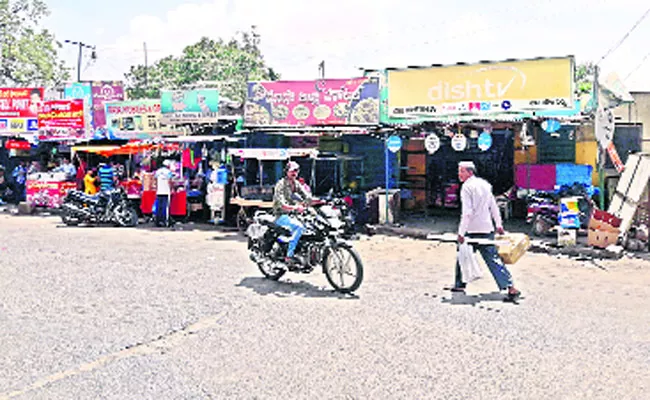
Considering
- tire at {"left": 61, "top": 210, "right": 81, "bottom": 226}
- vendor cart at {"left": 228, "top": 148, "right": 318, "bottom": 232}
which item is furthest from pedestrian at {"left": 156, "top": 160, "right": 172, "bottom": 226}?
tire at {"left": 61, "top": 210, "right": 81, "bottom": 226}

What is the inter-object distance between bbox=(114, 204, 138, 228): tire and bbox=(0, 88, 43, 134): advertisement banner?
8.14 meters

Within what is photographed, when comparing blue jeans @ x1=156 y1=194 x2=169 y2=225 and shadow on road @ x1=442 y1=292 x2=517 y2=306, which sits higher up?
blue jeans @ x1=156 y1=194 x2=169 y2=225

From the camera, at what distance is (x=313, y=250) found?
8.59m

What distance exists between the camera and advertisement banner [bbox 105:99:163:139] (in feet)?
67.3

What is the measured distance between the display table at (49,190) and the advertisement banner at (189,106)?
3.99 metres

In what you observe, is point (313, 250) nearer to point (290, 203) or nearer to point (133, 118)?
point (290, 203)

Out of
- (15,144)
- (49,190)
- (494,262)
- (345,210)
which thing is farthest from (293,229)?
(15,144)

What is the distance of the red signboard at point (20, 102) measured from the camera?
23.2 m

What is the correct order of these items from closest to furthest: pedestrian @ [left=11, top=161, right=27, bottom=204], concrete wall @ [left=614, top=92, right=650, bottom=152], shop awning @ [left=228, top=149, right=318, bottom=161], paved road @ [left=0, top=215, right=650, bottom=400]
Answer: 1. paved road @ [left=0, top=215, right=650, bottom=400]
2. shop awning @ [left=228, top=149, right=318, bottom=161]
3. concrete wall @ [left=614, top=92, right=650, bottom=152]
4. pedestrian @ [left=11, top=161, right=27, bottom=204]

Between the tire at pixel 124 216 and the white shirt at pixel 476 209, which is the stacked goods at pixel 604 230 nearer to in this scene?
the white shirt at pixel 476 209

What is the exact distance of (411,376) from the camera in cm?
520

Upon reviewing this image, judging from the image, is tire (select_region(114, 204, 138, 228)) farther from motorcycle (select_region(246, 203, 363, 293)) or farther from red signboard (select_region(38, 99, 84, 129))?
motorcycle (select_region(246, 203, 363, 293))

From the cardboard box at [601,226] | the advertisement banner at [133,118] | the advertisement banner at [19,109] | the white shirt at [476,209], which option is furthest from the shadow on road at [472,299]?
the advertisement banner at [19,109]

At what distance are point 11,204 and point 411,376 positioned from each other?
23078 mm
